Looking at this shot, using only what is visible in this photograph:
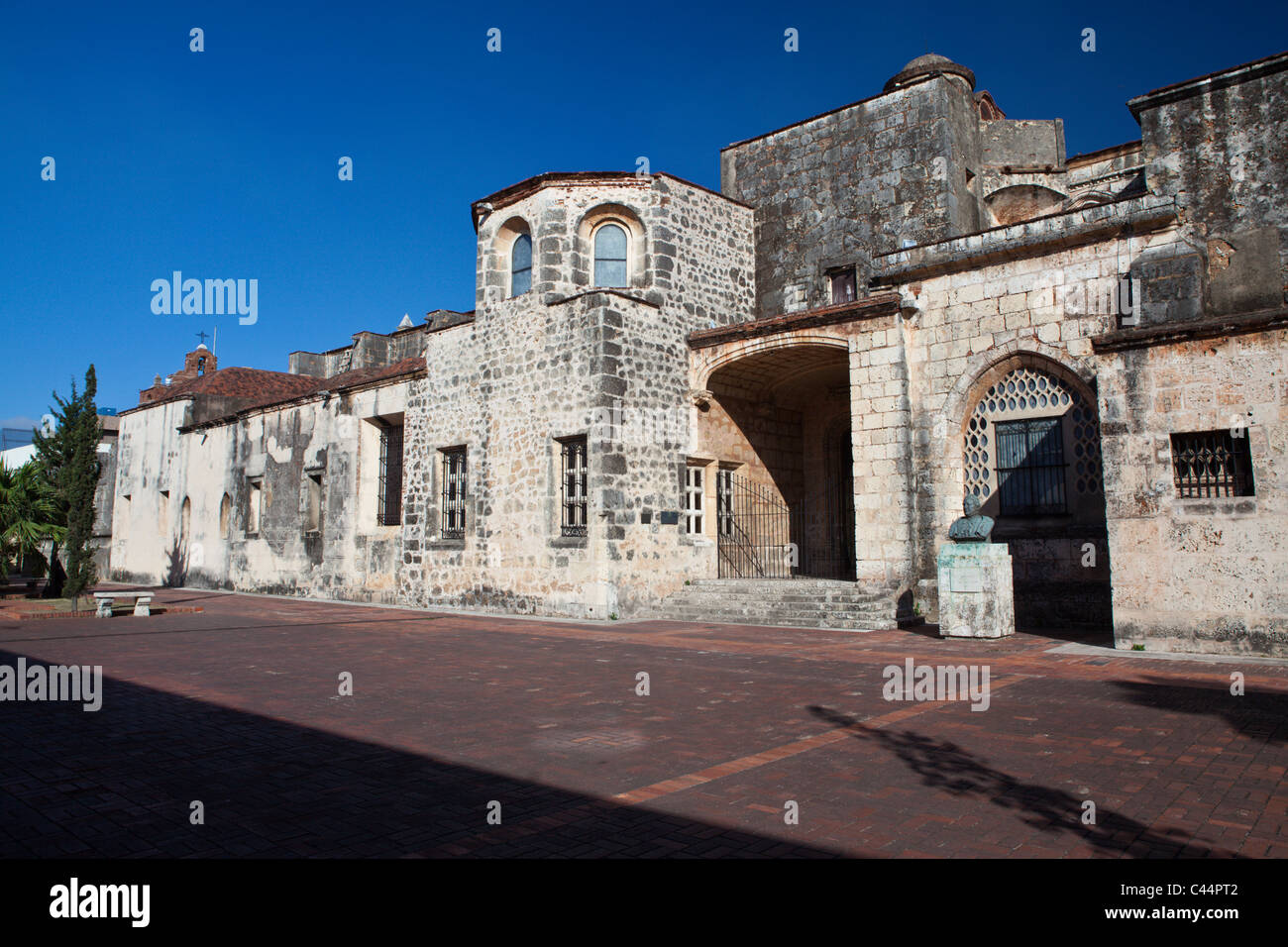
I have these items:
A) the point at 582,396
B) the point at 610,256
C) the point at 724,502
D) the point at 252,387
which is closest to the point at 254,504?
the point at 252,387

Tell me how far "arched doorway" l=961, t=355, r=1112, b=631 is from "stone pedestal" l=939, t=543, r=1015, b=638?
172 centimetres

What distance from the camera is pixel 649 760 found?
5332 mm

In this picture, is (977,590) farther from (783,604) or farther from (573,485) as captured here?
(573,485)

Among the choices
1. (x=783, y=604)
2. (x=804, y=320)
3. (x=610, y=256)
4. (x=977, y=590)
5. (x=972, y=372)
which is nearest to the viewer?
(x=977, y=590)

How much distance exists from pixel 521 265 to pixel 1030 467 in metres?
10.1

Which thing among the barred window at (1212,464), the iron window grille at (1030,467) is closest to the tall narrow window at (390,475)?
the iron window grille at (1030,467)

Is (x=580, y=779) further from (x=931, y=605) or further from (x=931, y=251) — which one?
(x=931, y=251)

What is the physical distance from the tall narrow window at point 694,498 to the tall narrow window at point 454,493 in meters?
4.84

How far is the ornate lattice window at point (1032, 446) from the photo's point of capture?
1249 centimetres

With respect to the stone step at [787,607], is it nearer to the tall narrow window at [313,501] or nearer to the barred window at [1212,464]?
the barred window at [1212,464]

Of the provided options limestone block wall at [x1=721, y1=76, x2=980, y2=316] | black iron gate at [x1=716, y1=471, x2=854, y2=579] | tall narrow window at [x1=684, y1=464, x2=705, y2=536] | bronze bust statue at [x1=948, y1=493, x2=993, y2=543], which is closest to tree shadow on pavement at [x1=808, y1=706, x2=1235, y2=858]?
bronze bust statue at [x1=948, y1=493, x2=993, y2=543]

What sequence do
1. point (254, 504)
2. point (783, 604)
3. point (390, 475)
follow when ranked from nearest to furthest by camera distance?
point (783, 604)
point (390, 475)
point (254, 504)
